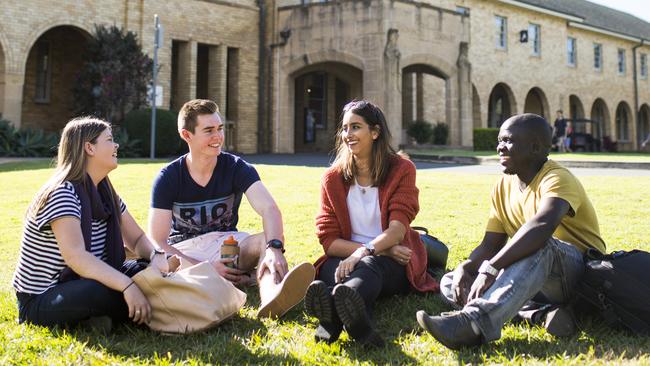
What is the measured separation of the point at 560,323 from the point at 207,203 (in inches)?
91.9

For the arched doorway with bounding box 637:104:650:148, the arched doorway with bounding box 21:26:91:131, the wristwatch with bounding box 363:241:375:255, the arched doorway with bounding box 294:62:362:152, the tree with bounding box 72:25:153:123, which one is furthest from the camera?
the arched doorway with bounding box 637:104:650:148

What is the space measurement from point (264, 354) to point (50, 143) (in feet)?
55.1

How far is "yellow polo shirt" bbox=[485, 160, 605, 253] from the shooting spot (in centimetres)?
310

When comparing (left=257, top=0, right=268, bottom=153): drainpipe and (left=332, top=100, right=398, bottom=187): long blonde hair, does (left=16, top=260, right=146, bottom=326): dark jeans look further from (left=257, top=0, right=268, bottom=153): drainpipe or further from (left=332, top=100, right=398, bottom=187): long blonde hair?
(left=257, top=0, right=268, bottom=153): drainpipe

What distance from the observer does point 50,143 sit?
58.3ft

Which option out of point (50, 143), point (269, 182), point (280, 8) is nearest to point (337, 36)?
point (280, 8)

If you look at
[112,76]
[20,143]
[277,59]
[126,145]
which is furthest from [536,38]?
[20,143]

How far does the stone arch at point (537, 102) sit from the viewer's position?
34344mm

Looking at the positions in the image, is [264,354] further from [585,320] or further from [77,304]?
[585,320]

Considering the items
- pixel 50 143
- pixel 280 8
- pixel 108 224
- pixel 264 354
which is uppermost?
pixel 280 8

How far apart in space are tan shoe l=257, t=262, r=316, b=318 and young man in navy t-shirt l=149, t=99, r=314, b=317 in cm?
25

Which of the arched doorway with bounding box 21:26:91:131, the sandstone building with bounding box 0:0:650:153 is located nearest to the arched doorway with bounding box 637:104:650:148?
the sandstone building with bounding box 0:0:650:153

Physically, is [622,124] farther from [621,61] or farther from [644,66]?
[621,61]

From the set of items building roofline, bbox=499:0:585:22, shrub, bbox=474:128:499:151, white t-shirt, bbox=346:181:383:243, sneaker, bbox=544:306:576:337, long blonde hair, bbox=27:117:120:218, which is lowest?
sneaker, bbox=544:306:576:337
